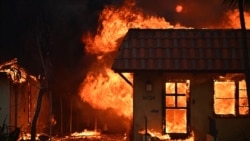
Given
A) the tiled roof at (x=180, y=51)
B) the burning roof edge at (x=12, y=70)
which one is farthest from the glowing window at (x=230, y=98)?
the burning roof edge at (x=12, y=70)

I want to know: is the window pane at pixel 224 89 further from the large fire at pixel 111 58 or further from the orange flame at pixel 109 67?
the orange flame at pixel 109 67

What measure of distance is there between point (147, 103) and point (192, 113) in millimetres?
1646

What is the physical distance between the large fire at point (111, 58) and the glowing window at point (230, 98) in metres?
3.70

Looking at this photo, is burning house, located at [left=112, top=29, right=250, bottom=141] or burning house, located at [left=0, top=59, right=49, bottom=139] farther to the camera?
burning house, located at [left=0, top=59, right=49, bottom=139]

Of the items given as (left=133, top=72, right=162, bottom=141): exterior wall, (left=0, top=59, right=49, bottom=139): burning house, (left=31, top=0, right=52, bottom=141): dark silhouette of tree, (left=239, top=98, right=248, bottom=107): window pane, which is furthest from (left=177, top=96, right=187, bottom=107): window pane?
(left=0, top=59, right=49, bottom=139): burning house

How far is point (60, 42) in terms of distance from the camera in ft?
97.7

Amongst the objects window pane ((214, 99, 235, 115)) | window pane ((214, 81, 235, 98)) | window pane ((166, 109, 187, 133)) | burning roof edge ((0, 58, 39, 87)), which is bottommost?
window pane ((166, 109, 187, 133))

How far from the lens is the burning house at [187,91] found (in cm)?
1542

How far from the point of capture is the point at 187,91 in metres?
15.7

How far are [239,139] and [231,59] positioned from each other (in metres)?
2.85

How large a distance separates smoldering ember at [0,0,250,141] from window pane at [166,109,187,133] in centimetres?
4

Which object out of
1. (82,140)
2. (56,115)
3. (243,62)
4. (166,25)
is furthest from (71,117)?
(243,62)

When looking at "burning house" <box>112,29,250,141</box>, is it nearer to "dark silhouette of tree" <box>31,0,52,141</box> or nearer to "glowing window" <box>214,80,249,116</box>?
"glowing window" <box>214,80,249,116</box>

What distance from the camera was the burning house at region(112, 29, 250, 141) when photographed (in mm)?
15422
